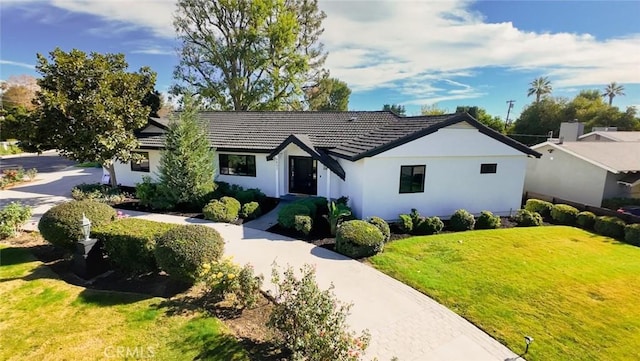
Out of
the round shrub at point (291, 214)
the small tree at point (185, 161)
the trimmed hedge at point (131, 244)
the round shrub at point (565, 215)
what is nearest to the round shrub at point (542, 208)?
the round shrub at point (565, 215)

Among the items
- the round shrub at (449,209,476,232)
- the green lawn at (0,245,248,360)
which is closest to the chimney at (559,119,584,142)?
the round shrub at (449,209,476,232)

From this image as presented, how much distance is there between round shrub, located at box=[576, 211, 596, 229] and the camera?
14953mm

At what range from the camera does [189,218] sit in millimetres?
14555

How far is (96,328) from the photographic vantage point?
20.4ft

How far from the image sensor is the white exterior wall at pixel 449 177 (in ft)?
44.5

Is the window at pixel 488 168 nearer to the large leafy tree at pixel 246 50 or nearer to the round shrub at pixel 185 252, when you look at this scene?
the round shrub at pixel 185 252

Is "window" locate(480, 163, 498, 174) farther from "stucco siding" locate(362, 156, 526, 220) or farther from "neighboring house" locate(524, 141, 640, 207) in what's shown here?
"neighboring house" locate(524, 141, 640, 207)

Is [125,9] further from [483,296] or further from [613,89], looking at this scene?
[613,89]

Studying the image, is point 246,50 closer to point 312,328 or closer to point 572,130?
point 572,130

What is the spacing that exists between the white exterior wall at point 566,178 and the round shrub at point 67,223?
80.4ft

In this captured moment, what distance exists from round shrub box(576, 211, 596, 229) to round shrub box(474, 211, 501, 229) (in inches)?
189

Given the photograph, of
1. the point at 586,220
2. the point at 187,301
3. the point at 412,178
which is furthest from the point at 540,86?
the point at 187,301

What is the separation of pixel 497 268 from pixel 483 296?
2236 millimetres

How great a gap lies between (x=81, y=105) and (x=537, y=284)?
1984 cm
